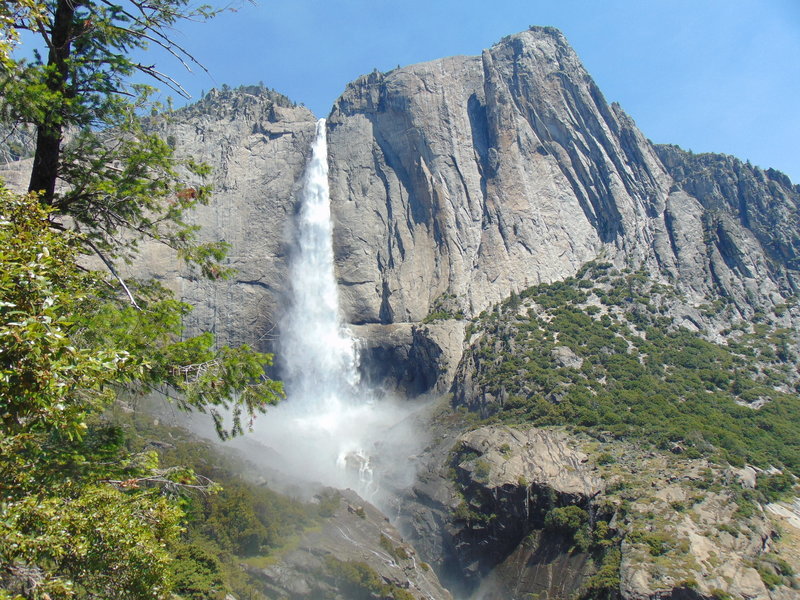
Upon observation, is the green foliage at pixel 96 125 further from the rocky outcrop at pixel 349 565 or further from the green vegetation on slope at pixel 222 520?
the rocky outcrop at pixel 349 565

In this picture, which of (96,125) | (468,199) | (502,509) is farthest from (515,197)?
(96,125)

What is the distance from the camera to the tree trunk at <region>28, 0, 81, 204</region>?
8.44m

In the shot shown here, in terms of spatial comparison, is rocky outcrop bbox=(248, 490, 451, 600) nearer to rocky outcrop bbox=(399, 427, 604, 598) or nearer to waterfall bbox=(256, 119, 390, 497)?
rocky outcrop bbox=(399, 427, 604, 598)

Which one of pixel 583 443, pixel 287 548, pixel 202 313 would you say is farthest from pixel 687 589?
pixel 202 313

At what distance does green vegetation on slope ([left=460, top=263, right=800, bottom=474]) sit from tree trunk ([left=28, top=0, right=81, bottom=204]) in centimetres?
4342

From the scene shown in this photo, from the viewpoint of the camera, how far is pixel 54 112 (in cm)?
834

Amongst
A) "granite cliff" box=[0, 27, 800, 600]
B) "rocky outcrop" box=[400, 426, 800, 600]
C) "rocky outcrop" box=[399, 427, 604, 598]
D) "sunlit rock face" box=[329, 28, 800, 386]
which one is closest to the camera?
"rocky outcrop" box=[400, 426, 800, 600]

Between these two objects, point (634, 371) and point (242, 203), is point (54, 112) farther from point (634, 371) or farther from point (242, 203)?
point (242, 203)

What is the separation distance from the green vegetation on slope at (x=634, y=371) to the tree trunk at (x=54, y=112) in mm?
43424

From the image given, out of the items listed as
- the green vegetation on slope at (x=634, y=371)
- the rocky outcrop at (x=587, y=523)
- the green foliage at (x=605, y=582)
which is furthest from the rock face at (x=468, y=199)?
the green foliage at (x=605, y=582)

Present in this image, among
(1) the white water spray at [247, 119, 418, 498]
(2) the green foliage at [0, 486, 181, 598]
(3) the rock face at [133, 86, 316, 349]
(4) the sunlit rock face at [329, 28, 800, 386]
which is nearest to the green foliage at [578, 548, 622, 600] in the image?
(1) the white water spray at [247, 119, 418, 498]

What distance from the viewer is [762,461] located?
135 feet

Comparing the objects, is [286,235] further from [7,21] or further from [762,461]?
[7,21]

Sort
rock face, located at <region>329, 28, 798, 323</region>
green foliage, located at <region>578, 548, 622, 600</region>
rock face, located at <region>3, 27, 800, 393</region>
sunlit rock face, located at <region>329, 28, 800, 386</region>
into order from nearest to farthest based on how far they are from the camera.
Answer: green foliage, located at <region>578, 548, 622, 600</region>, rock face, located at <region>3, 27, 800, 393</region>, sunlit rock face, located at <region>329, 28, 800, 386</region>, rock face, located at <region>329, 28, 798, 323</region>
